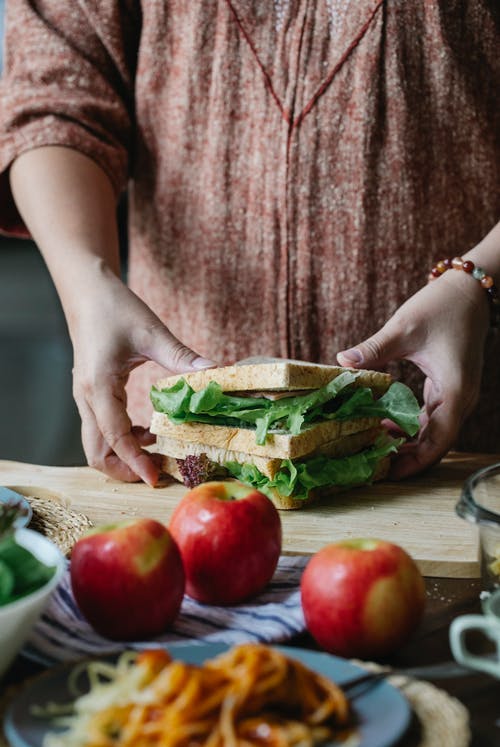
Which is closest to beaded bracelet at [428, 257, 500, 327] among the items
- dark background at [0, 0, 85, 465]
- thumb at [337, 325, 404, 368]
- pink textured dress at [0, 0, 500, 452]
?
pink textured dress at [0, 0, 500, 452]

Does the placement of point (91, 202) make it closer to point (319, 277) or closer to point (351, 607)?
point (319, 277)

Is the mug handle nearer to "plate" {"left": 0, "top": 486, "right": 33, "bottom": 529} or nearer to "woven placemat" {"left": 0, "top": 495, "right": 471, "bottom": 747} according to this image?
"woven placemat" {"left": 0, "top": 495, "right": 471, "bottom": 747}

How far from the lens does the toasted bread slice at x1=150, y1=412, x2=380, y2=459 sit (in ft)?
6.33

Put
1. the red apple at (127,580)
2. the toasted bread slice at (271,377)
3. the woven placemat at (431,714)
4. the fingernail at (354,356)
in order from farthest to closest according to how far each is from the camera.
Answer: the fingernail at (354,356) < the toasted bread slice at (271,377) < the red apple at (127,580) < the woven placemat at (431,714)

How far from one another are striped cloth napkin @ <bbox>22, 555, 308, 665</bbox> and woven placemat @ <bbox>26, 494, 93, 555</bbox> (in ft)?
1.03

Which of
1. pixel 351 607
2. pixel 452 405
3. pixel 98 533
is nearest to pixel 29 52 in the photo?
pixel 452 405

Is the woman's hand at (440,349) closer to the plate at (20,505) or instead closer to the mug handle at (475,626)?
the plate at (20,505)

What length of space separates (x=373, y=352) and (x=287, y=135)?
659 mm

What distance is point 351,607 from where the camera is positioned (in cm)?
119

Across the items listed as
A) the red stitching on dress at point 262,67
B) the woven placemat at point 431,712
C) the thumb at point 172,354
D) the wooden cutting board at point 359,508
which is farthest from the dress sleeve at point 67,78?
the woven placemat at point 431,712

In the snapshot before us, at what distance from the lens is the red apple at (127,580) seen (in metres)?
1.21

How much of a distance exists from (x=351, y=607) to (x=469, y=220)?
4.85 feet

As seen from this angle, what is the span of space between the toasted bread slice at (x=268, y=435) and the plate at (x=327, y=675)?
85 cm

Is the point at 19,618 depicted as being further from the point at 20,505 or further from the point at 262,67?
the point at 262,67
